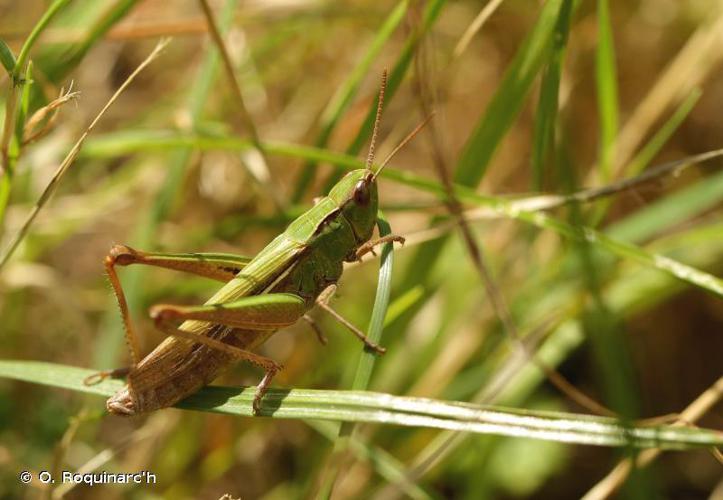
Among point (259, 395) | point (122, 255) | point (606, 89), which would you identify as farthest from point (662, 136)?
point (122, 255)

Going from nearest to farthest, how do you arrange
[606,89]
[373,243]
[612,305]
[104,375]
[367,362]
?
[367,362] → [104,375] → [373,243] → [606,89] → [612,305]

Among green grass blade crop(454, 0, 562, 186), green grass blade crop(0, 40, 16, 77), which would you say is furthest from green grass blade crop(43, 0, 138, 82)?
green grass blade crop(454, 0, 562, 186)

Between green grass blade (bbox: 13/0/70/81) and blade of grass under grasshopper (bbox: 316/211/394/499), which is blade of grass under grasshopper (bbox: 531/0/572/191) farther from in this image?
green grass blade (bbox: 13/0/70/81)

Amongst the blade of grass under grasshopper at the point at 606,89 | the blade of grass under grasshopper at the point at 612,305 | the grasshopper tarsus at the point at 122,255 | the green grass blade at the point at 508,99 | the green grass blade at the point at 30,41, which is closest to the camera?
the green grass blade at the point at 30,41

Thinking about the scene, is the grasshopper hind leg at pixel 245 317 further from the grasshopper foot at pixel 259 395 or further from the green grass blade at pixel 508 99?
the green grass blade at pixel 508 99

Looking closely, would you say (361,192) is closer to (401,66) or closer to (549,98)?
(401,66)

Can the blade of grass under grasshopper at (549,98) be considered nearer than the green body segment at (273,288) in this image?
No

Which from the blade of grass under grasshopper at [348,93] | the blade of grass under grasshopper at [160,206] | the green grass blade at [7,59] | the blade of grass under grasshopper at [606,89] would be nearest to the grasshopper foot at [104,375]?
the blade of grass under grasshopper at [160,206]
